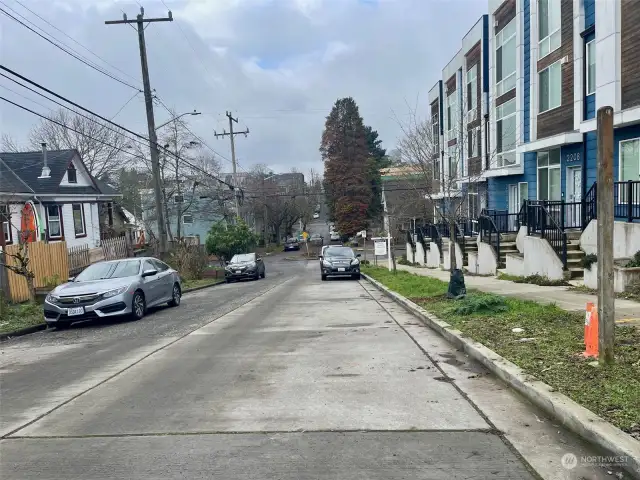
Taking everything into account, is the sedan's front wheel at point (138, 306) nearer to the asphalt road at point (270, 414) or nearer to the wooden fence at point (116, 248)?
the asphalt road at point (270, 414)

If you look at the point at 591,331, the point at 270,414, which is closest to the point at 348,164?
the point at 591,331

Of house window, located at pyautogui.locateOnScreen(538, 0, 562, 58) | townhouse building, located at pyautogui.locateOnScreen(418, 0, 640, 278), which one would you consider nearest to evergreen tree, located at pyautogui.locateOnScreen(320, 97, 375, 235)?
townhouse building, located at pyautogui.locateOnScreen(418, 0, 640, 278)

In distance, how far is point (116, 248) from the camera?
27906 millimetres

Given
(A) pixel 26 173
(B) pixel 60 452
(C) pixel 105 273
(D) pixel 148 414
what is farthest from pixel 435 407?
(A) pixel 26 173

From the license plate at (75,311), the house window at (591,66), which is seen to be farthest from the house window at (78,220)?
the house window at (591,66)

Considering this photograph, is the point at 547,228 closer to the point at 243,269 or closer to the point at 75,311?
the point at 75,311

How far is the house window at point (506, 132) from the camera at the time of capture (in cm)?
2614

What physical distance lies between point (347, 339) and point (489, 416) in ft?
14.2

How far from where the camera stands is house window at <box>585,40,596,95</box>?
18078mm

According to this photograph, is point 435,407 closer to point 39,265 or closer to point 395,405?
point 395,405

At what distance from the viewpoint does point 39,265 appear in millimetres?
19453

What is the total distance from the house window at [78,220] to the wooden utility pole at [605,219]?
29.8 metres

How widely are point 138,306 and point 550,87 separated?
16.8 meters

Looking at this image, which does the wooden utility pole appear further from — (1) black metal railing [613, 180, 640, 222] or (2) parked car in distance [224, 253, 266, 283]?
A: (2) parked car in distance [224, 253, 266, 283]
